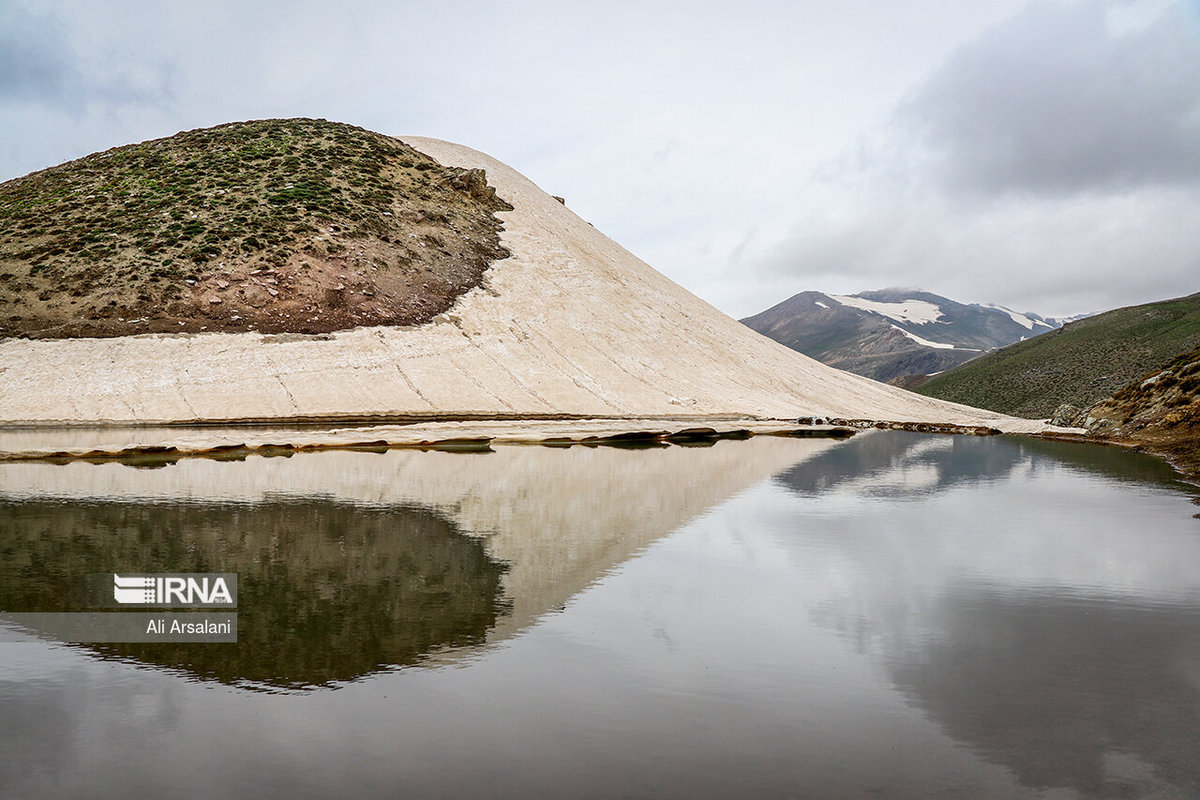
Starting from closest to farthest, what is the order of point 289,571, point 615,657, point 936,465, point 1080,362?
point 615,657 < point 289,571 < point 936,465 < point 1080,362

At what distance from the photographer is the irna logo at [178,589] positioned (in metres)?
9.41

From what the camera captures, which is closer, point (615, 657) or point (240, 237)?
point (615, 657)

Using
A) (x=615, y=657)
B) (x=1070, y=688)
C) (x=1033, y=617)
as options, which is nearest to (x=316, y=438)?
(x=615, y=657)

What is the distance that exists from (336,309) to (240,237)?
9573 mm

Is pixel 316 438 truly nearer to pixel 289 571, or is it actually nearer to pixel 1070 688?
pixel 289 571

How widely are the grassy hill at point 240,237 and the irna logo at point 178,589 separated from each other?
149 ft

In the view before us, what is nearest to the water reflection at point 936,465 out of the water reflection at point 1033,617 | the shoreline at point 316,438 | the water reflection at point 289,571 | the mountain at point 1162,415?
the mountain at point 1162,415

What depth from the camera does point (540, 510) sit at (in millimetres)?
16172

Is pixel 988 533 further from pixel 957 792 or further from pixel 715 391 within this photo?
pixel 715 391

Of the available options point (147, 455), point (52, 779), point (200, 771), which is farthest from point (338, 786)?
point (147, 455)

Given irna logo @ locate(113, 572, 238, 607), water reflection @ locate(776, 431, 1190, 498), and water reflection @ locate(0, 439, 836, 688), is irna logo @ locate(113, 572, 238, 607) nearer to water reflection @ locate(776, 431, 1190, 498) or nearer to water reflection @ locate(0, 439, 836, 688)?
water reflection @ locate(0, 439, 836, 688)

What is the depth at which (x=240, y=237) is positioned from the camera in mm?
58500

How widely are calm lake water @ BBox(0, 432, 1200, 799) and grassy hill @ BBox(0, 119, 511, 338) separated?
40228 millimetres

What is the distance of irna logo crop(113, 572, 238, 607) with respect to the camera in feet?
30.9
